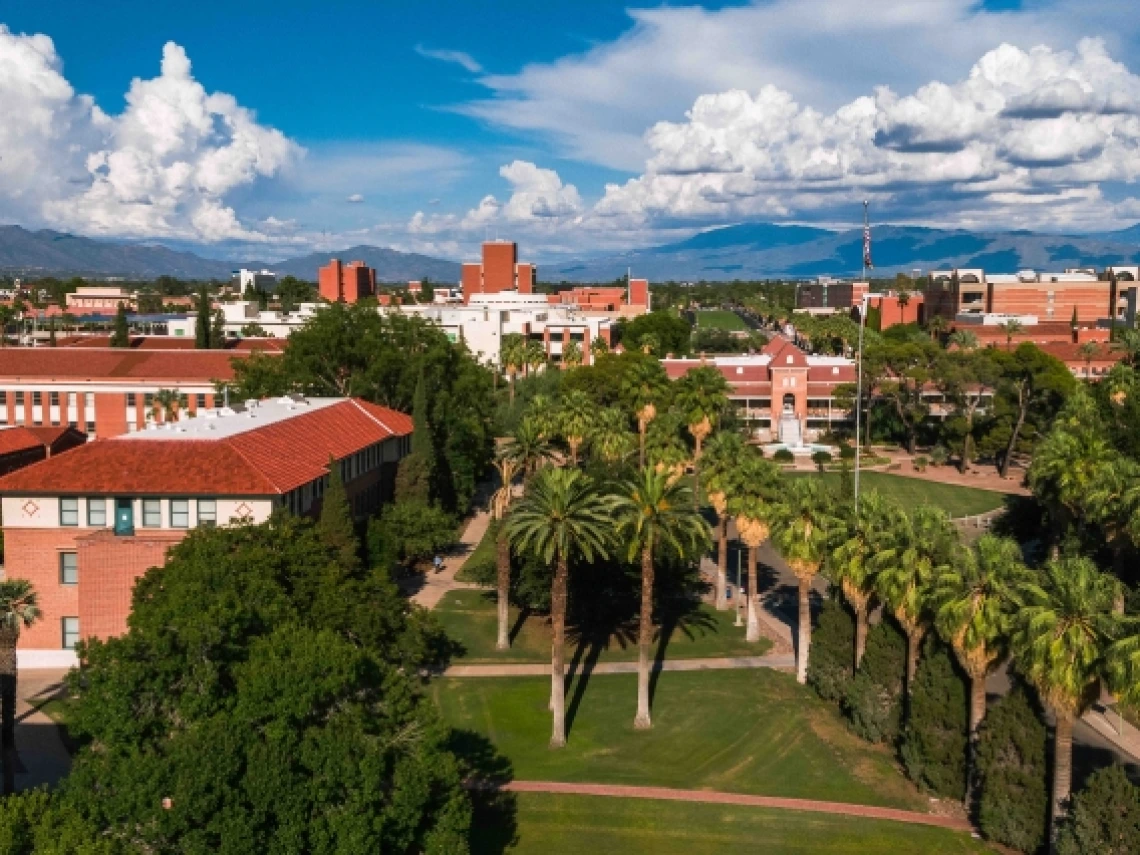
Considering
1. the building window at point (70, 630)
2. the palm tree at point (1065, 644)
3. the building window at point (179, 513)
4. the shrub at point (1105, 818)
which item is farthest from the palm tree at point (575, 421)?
the shrub at point (1105, 818)

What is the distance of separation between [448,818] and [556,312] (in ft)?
479

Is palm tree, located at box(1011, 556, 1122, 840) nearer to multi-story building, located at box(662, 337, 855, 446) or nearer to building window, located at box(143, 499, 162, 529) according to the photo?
Answer: building window, located at box(143, 499, 162, 529)

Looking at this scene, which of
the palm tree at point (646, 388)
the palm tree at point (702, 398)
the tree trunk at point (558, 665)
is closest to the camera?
the tree trunk at point (558, 665)

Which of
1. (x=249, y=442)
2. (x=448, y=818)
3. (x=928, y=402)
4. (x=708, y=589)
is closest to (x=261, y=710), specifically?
(x=448, y=818)

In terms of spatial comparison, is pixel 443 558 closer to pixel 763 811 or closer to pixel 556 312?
pixel 763 811

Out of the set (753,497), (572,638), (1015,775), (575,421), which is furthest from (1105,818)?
(575,421)

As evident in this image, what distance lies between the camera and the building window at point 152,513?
45.9m

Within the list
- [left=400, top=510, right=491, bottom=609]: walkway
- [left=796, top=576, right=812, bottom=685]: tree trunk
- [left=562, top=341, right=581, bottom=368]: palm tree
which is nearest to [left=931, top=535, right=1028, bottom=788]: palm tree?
[left=796, top=576, right=812, bottom=685]: tree trunk

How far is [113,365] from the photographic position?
9950cm

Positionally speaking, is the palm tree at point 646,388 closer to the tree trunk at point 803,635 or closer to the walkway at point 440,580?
the walkway at point 440,580

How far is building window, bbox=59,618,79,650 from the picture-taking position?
47531mm

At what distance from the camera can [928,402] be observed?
11738cm

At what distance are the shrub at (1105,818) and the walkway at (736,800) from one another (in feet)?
17.5

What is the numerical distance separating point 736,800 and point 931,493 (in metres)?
60.2
